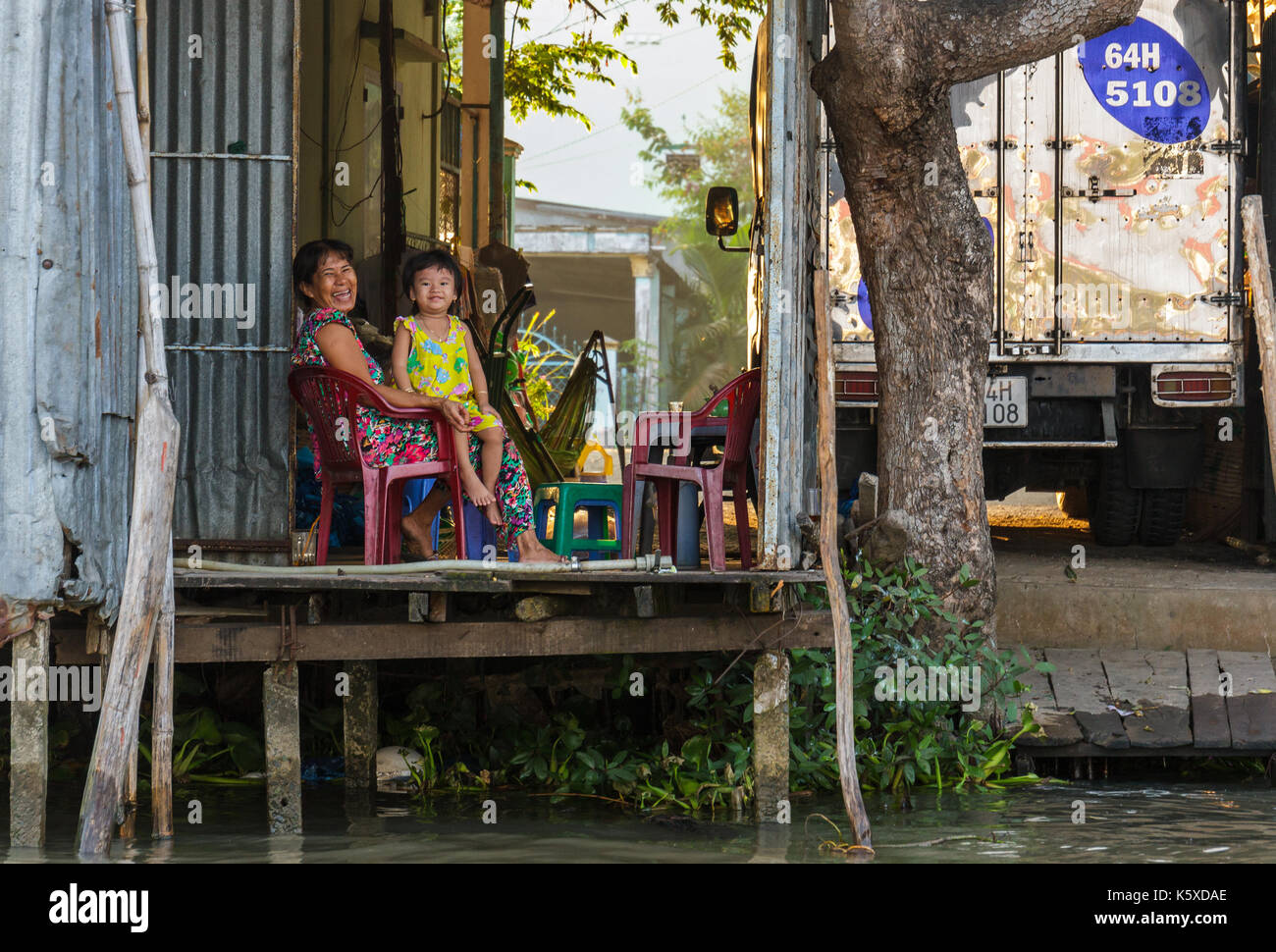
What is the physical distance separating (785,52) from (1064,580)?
353cm

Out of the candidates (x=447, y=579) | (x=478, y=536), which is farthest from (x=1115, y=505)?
(x=447, y=579)

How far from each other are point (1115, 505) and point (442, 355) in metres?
5.27

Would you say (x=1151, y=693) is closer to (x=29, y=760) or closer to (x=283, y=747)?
(x=283, y=747)

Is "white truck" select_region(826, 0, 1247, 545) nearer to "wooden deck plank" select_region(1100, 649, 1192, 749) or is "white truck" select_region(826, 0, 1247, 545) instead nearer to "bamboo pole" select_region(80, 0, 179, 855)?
"wooden deck plank" select_region(1100, 649, 1192, 749)

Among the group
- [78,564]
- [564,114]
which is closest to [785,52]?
[78,564]

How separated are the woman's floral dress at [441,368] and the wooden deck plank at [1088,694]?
3.08m

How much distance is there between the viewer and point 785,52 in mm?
5633

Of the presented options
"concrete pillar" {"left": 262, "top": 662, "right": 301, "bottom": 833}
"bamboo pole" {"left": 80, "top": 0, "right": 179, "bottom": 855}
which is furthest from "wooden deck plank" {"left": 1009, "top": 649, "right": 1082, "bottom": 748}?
"bamboo pole" {"left": 80, "top": 0, "right": 179, "bottom": 855}

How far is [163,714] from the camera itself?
16.5ft

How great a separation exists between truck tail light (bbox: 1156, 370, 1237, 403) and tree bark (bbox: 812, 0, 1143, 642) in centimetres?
221

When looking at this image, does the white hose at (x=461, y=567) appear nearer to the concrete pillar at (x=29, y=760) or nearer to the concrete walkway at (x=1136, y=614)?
the concrete pillar at (x=29, y=760)

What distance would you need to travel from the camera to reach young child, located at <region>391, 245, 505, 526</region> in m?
5.98

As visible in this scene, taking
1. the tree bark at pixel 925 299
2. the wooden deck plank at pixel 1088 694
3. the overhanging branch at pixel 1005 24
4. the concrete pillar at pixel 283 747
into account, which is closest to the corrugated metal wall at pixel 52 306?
the concrete pillar at pixel 283 747
